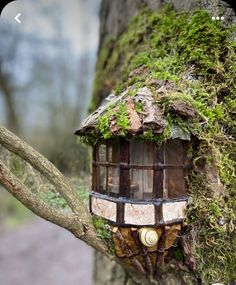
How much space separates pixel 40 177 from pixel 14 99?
12.5 feet

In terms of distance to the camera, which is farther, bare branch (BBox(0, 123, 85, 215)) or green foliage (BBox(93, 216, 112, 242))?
green foliage (BBox(93, 216, 112, 242))

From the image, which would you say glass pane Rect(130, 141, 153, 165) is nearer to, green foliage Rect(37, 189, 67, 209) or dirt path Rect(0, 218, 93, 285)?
green foliage Rect(37, 189, 67, 209)

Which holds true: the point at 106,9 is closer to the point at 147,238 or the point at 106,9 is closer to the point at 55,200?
the point at 55,200

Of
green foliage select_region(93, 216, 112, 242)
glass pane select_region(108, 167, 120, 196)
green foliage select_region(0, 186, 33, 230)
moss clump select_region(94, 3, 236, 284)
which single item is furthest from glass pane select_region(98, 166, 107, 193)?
green foliage select_region(0, 186, 33, 230)

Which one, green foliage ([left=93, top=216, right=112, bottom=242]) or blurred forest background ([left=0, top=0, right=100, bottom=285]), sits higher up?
blurred forest background ([left=0, top=0, right=100, bottom=285])

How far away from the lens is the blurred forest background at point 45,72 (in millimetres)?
4727

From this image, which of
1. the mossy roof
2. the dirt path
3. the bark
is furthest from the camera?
A: the dirt path

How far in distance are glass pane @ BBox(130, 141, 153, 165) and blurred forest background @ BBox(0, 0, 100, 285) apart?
2563mm

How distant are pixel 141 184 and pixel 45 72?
487 cm

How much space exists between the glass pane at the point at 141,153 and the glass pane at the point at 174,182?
11cm

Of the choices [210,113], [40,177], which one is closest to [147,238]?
[210,113]

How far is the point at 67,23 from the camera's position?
584cm

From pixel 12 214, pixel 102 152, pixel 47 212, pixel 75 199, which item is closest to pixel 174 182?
pixel 102 152

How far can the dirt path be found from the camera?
222 inches
